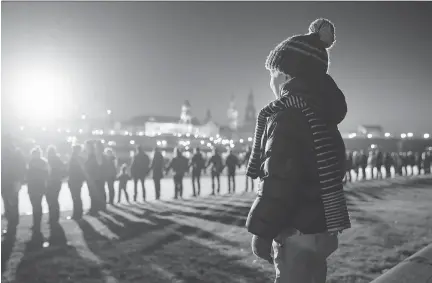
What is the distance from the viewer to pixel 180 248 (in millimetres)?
5957

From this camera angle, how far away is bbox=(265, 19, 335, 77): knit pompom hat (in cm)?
197

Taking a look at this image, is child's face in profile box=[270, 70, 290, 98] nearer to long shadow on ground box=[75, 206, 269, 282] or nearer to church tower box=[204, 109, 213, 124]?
long shadow on ground box=[75, 206, 269, 282]

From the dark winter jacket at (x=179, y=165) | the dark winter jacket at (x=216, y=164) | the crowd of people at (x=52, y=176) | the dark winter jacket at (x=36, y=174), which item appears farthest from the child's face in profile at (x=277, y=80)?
the dark winter jacket at (x=216, y=164)

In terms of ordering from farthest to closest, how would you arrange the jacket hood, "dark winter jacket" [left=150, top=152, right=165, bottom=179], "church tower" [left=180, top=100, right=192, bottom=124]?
"church tower" [left=180, top=100, right=192, bottom=124] → "dark winter jacket" [left=150, top=152, right=165, bottom=179] → the jacket hood

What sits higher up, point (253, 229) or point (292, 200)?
point (292, 200)

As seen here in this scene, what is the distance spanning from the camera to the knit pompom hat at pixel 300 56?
6.48 feet

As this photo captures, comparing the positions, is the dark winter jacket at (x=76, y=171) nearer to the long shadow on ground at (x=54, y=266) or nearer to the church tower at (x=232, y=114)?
the long shadow on ground at (x=54, y=266)

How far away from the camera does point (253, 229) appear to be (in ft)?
5.92

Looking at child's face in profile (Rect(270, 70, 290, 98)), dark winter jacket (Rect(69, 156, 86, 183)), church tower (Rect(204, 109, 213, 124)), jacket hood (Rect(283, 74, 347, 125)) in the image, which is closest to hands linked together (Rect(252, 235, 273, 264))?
jacket hood (Rect(283, 74, 347, 125))

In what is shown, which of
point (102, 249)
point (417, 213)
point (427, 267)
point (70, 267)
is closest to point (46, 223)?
point (102, 249)

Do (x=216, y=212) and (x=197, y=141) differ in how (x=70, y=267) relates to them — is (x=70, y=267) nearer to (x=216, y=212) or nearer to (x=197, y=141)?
(x=216, y=212)

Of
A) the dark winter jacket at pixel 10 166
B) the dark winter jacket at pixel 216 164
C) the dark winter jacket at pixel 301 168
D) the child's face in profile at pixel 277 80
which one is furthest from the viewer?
the dark winter jacket at pixel 216 164

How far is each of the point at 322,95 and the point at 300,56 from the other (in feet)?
0.82

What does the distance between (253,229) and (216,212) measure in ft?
25.2
